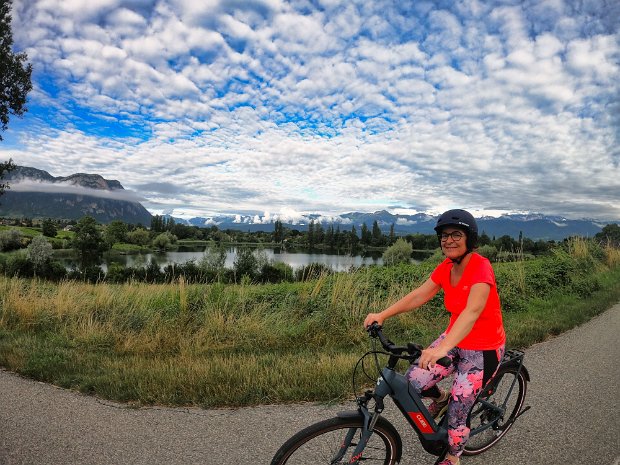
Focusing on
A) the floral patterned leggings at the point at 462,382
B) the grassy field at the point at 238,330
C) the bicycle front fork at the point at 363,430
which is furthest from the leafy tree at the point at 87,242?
the floral patterned leggings at the point at 462,382

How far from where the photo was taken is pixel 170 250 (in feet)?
308

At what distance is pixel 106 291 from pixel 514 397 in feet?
29.7

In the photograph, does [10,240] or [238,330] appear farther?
[10,240]

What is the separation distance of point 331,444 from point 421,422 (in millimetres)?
631

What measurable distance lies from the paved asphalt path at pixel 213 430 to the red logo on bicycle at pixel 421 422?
24.2 inches

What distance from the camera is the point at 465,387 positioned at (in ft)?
8.50

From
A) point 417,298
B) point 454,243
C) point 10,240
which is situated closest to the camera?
point 454,243

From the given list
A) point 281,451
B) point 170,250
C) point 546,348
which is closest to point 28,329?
point 281,451

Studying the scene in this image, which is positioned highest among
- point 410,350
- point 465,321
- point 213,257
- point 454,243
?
point 454,243

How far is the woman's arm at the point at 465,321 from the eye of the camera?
2194 millimetres

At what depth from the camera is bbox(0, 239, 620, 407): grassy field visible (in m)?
4.21

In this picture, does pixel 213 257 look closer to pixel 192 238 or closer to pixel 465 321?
pixel 465 321

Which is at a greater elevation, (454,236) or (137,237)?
(454,236)

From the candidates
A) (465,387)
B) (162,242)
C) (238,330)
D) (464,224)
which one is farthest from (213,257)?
(162,242)
